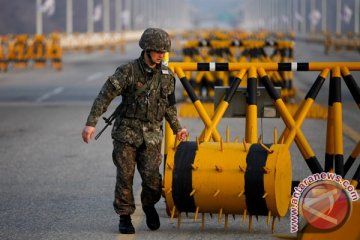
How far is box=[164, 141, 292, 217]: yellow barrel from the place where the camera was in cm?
738

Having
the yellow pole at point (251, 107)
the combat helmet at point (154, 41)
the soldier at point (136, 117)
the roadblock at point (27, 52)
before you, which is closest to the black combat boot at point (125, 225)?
the soldier at point (136, 117)

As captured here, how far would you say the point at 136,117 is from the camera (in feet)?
25.3

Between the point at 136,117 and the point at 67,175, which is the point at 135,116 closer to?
the point at 136,117

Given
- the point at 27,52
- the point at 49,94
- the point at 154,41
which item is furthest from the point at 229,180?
the point at 27,52

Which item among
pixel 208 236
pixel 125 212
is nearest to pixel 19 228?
pixel 125 212

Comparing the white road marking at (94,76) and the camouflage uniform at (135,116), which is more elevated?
the camouflage uniform at (135,116)

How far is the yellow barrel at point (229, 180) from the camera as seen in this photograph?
738cm

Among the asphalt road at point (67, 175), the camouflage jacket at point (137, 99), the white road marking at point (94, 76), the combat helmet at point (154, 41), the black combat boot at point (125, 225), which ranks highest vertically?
the combat helmet at point (154, 41)

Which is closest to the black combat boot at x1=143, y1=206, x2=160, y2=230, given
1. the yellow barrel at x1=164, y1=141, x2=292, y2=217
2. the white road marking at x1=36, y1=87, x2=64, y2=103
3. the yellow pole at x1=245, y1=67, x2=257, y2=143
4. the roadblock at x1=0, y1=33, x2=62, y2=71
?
the yellow barrel at x1=164, y1=141, x2=292, y2=217

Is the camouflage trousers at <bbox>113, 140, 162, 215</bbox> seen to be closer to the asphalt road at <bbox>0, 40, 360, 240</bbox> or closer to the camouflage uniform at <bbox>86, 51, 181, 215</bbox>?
the camouflage uniform at <bbox>86, 51, 181, 215</bbox>

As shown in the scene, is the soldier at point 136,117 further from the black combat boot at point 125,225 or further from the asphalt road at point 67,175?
the asphalt road at point 67,175

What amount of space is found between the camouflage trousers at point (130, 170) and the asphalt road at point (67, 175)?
241mm

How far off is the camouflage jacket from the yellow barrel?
31cm

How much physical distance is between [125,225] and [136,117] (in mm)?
776
